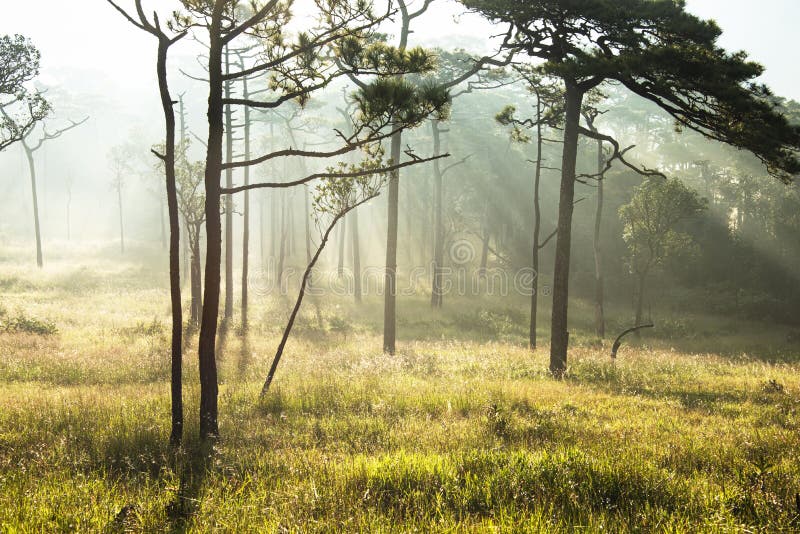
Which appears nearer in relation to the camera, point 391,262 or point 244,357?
point 244,357

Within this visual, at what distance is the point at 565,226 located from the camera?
1351cm

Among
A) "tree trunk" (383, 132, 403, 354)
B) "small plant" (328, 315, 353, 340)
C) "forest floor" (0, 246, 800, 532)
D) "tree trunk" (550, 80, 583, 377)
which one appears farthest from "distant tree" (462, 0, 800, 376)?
"small plant" (328, 315, 353, 340)

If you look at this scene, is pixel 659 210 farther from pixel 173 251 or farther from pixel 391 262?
pixel 173 251

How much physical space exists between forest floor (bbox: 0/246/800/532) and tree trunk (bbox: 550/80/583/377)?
0.76 metres

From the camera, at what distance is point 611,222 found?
39.4 meters

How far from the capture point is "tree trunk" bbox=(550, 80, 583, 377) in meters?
13.3

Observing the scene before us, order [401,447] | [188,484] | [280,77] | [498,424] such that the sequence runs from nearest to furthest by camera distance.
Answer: [188,484] < [401,447] < [498,424] < [280,77]

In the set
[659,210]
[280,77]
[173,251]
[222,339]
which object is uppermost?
[280,77]

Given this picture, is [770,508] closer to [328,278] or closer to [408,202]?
[328,278]

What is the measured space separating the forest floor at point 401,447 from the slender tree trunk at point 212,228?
67 cm

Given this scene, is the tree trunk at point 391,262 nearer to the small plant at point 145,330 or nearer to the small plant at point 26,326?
the small plant at point 145,330

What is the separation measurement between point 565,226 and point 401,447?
9.20 metres

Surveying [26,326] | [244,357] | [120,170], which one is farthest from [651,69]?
[120,170]

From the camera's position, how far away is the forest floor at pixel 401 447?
4152mm
